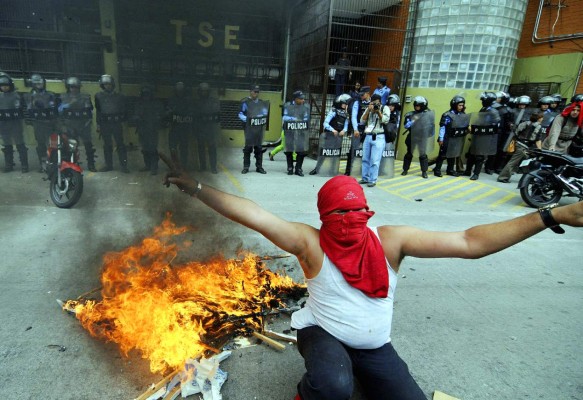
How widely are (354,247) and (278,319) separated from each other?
1.28m

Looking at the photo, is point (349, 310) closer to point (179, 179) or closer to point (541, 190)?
point (179, 179)

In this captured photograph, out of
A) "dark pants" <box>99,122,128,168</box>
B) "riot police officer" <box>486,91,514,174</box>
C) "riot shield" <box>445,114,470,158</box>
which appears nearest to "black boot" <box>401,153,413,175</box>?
"riot shield" <box>445,114,470,158</box>

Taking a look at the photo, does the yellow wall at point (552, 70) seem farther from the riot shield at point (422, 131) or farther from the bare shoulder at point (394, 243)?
the bare shoulder at point (394, 243)

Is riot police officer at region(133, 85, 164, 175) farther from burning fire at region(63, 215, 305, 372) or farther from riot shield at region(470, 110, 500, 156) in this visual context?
riot shield at region(470, 110, 500, 156)

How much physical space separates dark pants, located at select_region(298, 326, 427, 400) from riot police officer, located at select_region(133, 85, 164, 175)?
5.03 feet

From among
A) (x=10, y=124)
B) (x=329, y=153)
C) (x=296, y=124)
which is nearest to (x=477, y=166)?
(x=329, y=153)

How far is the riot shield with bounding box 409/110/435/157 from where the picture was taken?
8367 millimetres

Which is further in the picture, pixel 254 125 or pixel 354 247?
pixel 254 125

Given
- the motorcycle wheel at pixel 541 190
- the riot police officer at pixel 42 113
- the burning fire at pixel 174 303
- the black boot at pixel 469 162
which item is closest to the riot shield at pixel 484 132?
the black boot at pixel 469 162

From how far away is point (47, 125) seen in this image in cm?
472

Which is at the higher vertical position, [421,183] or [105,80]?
[105,80]

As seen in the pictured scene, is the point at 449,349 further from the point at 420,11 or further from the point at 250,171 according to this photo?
the point at 420,11

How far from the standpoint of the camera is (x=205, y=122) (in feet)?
7.79

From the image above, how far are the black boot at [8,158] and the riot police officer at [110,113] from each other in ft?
15.8
